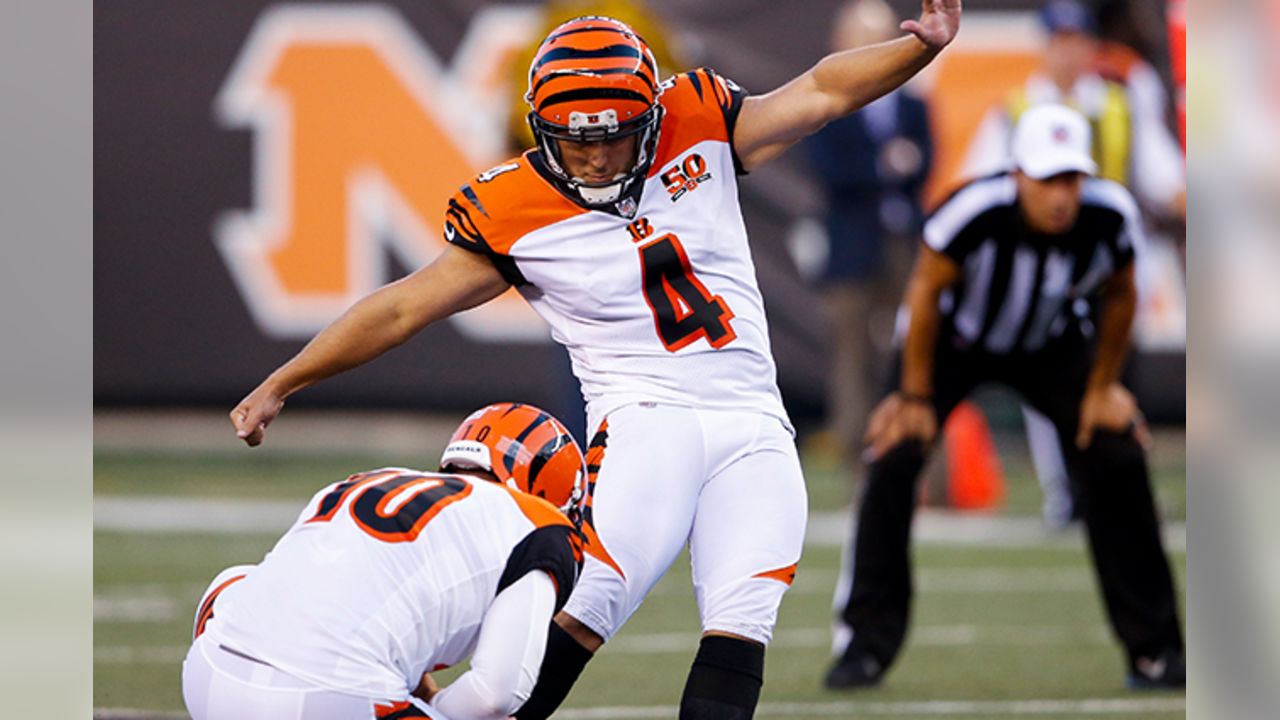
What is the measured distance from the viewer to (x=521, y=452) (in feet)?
12.7

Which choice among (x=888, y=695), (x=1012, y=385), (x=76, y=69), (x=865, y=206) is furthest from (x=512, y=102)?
(x=76, y=69)

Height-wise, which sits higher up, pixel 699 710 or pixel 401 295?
pixel 401 295

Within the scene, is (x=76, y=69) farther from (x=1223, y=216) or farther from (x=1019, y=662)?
(x=1019, y=662)

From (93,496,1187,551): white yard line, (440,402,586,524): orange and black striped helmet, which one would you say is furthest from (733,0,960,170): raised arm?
(93,496,1187,551): white yard line

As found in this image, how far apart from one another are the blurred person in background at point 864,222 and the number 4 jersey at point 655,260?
6.98 meters

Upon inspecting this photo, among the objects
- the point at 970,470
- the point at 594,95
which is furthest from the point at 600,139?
the point at 970,470

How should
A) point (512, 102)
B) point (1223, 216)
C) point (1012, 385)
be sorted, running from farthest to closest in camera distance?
point (512, 102) → point (1012, 385) → point (1223, 216)

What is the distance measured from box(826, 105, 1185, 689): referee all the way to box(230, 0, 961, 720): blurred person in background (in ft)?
6.46

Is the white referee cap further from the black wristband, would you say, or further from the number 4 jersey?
the number 4 jersey

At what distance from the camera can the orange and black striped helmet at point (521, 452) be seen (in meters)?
3.86

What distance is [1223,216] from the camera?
158 cm

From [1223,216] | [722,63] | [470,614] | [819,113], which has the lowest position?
[722,63]

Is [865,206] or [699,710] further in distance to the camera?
[865,206]

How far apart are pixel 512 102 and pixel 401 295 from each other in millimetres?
5807
